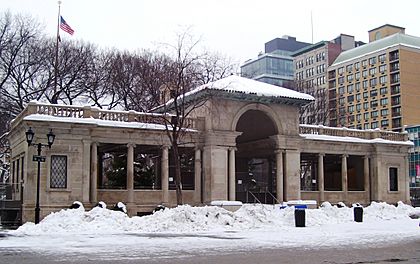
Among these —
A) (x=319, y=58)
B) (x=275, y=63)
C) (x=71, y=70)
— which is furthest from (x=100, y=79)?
(x=275, y=63)

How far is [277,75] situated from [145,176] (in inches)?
4577

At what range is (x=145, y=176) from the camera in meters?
42.8

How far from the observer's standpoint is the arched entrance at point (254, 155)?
4156 centimetres

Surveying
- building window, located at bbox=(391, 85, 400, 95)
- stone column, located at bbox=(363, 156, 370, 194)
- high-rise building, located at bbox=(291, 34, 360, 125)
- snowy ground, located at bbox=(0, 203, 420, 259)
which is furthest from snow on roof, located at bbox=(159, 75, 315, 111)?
high-rise building, located at bbox=(291, 34, 360, 125)

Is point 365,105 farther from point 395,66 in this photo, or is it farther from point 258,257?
point 258,257

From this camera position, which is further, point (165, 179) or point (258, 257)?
point (165, 179)

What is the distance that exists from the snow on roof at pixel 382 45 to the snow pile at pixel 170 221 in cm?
9293

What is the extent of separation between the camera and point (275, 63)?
506 ft

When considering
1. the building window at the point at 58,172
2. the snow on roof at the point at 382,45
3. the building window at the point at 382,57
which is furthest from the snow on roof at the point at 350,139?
the building window at the point at 382,57

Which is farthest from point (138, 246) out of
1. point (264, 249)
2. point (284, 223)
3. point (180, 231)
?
point (284, 223)

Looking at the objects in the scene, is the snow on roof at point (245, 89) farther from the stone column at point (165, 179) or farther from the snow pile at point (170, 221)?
the snow pile at point (170, 221)

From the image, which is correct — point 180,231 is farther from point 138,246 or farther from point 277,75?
point 277,75

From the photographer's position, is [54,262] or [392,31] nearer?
[54,262]

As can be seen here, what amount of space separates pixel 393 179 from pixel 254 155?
11.7 meters
